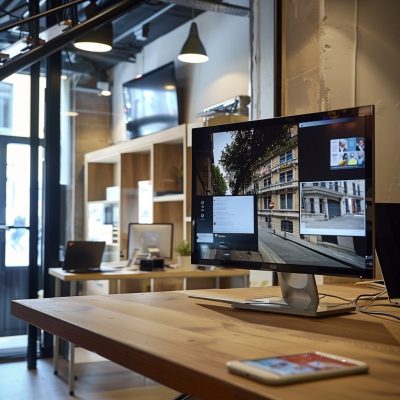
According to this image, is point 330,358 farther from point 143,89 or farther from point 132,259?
point 143,89

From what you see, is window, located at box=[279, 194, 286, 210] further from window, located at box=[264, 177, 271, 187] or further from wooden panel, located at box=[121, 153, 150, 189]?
wooden panel, located at box=[121, 153, 150, 189]

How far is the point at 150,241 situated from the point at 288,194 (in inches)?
146

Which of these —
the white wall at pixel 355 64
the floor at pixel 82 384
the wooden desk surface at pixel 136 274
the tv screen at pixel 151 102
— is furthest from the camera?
the tv screen at pixel 151 102

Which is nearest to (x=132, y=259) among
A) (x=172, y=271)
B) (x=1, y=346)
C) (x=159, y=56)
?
(x=172, y=271)

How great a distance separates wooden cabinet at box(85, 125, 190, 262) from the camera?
5879mm

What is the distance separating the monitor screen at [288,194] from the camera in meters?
1.27

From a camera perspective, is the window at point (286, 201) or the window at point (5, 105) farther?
the window at point (5, 105)

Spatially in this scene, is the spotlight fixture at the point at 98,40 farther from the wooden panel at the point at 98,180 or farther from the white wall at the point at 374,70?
the wooden panel at the point at 98,180

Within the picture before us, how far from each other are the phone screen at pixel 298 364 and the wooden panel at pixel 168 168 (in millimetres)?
5177

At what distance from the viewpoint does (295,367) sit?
2.64ft

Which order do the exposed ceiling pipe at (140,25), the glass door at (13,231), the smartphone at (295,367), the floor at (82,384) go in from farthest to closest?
the exposed ceiling pipe at (140,25)
the glass door at (13,231)
the floor at (82,384)
the smartphone at (295,367)

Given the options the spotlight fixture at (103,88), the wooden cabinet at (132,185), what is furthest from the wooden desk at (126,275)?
the spotlight fixture at (103,88)

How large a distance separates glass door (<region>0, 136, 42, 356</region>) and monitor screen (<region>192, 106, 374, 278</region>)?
3.54m

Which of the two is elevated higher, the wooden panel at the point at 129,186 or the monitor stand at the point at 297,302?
the wooden panel at the point at 129,186
